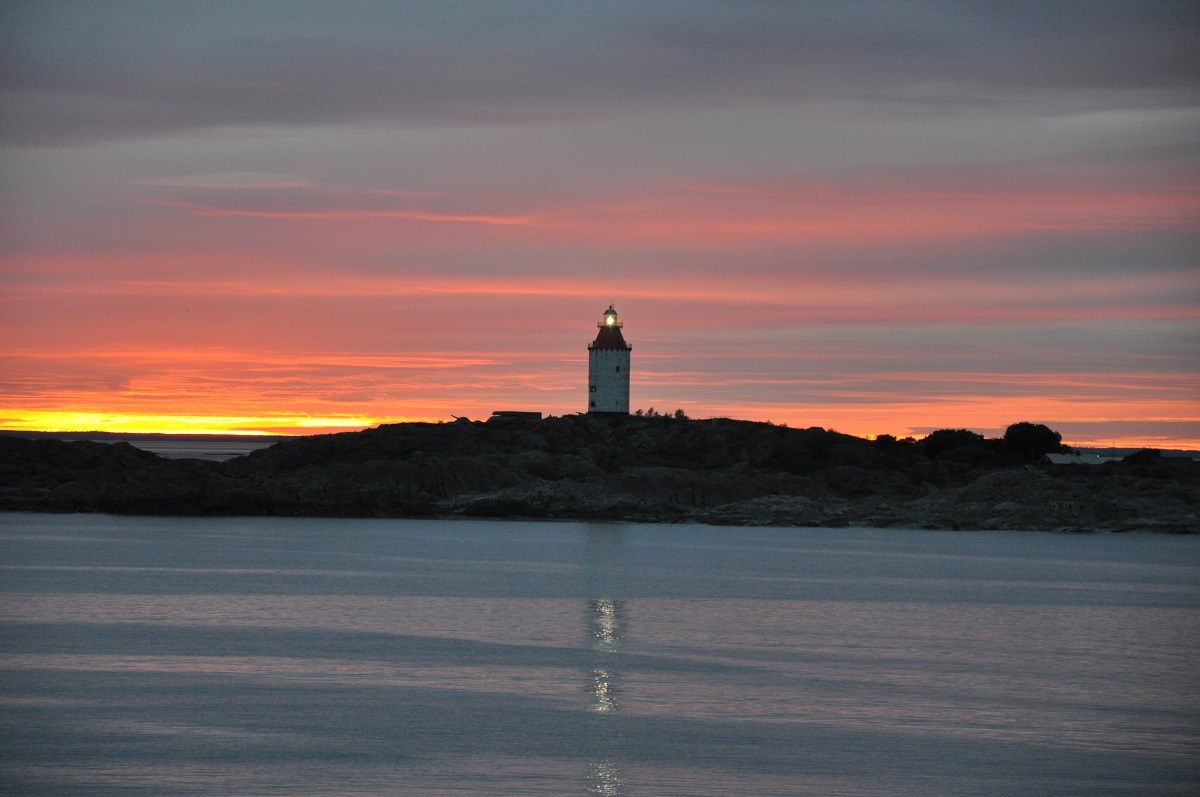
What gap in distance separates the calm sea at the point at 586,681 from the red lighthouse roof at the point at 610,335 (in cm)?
5776

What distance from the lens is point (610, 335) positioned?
4638 inches

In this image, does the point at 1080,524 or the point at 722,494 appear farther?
the point at 722,494

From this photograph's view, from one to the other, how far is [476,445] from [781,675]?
71613 mm

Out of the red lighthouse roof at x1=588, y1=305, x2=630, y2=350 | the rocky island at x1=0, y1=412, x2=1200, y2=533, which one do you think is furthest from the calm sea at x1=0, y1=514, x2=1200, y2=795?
the red lighthouse roof at x1=588, y1=305, x2=630, y2=350

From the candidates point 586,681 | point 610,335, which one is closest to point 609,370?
point 610,335

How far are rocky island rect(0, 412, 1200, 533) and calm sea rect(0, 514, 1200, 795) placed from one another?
92.9 ft

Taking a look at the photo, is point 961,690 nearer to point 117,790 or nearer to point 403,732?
point 403,732

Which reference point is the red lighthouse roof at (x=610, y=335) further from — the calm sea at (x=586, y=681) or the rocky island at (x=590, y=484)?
the calm sea at (x=586, y=681)

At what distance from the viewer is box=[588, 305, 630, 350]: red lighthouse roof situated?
384ft

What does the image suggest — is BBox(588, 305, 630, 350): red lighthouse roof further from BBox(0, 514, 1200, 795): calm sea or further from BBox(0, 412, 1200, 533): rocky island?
BBox(0, 514, 1200, 795): calm sea

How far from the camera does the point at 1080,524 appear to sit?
85938 mm

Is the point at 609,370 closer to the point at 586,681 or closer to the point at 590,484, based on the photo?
the point at 590,484

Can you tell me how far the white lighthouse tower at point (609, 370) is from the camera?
117375 mm

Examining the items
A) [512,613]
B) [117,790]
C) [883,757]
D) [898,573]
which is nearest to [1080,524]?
[898,573]
